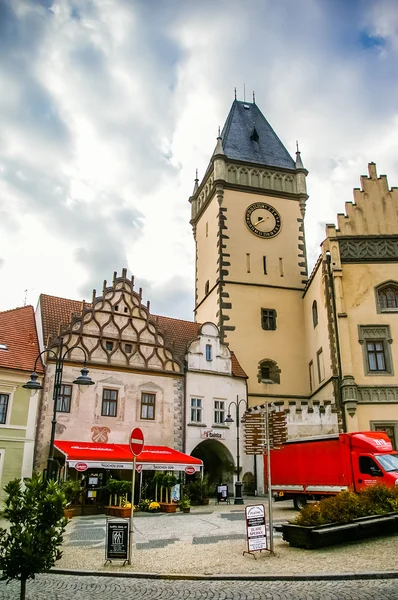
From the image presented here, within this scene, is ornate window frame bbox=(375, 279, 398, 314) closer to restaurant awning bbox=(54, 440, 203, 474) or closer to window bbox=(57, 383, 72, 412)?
restaurant awning bbox=(54, 440, 203, 474)

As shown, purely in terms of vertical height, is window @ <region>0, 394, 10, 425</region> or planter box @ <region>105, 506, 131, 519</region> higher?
window @ <region>0, 394, 10, 425</region>

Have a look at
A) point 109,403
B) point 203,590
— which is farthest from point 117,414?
point 203,590

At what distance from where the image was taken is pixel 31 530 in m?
6.97

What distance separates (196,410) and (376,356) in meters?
10.1

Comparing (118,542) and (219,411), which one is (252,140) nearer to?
(219,411)

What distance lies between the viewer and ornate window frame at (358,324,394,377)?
27609 millimetres

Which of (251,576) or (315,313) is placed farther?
(315,313)

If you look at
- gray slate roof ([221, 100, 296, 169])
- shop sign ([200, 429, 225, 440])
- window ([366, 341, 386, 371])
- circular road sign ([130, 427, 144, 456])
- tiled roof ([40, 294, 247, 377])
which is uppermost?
gray slate roof ([221, 100, 296, 169])

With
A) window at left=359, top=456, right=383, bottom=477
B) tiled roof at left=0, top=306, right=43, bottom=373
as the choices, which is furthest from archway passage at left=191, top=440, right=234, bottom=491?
window at left=359, top=456, right=383, bottom=477

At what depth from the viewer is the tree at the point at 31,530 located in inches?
264

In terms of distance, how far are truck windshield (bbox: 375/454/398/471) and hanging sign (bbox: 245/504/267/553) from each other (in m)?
8.04

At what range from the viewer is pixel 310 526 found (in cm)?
1109

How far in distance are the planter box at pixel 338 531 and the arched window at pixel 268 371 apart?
2183 cm

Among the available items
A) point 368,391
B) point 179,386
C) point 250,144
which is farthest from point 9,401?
point 250,144
